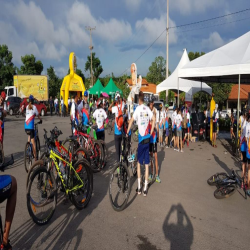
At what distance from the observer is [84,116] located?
8812 millimetres

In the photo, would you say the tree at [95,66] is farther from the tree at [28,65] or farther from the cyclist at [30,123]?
the cyclist at [30,123]

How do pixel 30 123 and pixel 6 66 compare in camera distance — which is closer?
pixel 30 123

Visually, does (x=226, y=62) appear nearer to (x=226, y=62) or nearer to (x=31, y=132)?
(x=226, y=62)

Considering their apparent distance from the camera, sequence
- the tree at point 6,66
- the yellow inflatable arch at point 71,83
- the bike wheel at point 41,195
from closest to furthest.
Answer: the bike wheel at point 41,195 < the yellow inflatable arch at point 71,83 < the tree at point 6,66

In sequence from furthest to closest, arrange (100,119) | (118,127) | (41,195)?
(100,119) → (118,127) → (41,195)

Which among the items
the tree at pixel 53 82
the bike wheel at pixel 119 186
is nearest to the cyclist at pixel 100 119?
the bike wheel at pixel 119 186

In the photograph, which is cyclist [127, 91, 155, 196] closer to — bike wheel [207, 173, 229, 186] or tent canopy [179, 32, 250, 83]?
bike wheel [207, 173, 229, 186]

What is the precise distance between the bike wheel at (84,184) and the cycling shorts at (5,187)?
199 centimetres

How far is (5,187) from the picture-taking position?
275 centimetres

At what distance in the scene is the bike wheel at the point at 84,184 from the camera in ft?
15.8

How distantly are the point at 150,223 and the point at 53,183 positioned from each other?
1.78 metres

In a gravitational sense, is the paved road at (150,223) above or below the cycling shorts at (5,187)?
below

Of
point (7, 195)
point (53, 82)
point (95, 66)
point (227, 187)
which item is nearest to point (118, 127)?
point (227, 187)

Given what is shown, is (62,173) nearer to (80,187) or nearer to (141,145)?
(80,187)
